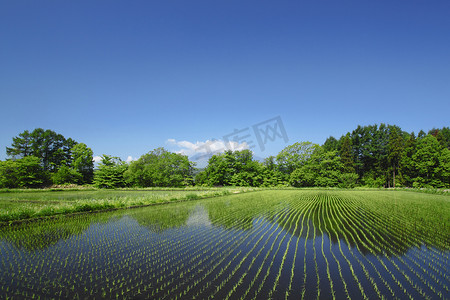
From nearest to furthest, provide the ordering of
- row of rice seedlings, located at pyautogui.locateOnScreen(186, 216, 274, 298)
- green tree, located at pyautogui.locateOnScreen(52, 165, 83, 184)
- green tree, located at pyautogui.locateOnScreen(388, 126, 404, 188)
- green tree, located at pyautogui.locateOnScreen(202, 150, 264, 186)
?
1. row of rice seedlings, located at pyautogui.locateOnScreen(186, 216, 274, 298)
2. green tree, located at pyautogui.locateOnScreen(52, 165, 83, 184)
3. green tree, located at pyautogui.locateOnScreen(388, 126, 404, 188)
4. green tree, located at pyautogui.locateOnScreen(202, 150, 264, 186)

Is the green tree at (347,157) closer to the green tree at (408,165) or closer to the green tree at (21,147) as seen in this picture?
the green tree at (408,165)

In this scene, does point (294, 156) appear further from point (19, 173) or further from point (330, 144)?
point (19, 173)

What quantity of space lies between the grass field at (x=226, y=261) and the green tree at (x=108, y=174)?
1390 inches

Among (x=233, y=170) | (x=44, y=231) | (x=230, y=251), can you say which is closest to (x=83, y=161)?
(x=233, y=170)

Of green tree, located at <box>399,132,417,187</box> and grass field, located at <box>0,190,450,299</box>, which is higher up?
green tree, located at <box>399,132,417,187</box>

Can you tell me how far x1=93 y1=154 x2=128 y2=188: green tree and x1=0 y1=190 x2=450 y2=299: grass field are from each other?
3530 centimetres

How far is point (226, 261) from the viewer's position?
17.3ft

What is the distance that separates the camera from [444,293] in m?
3.81

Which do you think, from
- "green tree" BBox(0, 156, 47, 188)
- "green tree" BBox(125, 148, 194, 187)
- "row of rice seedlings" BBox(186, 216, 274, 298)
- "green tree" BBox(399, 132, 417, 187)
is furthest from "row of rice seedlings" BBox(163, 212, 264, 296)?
"green tree" BBox(399, 132, 417, 187)

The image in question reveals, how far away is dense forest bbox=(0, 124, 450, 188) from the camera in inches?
1555

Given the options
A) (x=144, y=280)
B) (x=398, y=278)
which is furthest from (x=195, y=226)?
(x=398, y=278)

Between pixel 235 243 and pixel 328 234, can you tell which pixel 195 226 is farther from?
pixel 328 234

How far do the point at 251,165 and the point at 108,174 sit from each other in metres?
29.6

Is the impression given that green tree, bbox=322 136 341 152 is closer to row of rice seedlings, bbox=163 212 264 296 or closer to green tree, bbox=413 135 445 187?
green tree, bbox=413 135 445 187
